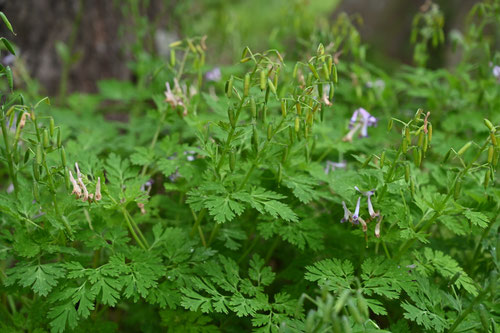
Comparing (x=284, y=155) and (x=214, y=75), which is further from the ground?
(x=284, y=155)

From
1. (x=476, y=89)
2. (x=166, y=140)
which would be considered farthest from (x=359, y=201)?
(x=476, y=89)

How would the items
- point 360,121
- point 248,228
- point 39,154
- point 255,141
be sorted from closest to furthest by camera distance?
point 39,154, point 255,141, point 248,228, point 360,121

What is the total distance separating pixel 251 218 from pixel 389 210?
68 centimetres

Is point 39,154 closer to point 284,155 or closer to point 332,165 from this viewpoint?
point 284,155

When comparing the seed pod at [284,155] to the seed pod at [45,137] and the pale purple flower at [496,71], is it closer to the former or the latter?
the seed pod at [45,137]

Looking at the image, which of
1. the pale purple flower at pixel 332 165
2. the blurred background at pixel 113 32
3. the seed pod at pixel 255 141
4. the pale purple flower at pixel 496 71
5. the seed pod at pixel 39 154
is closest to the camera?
the seed pod at pixel 39 154

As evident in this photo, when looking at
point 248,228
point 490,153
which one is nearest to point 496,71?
point 490,153

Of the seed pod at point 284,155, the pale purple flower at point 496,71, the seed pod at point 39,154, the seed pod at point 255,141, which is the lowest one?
the seed pod at point 284,155

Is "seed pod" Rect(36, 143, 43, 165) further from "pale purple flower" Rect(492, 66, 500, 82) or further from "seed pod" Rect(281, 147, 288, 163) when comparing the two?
"pale purple flower" Rect(492, 66, 500, 82)

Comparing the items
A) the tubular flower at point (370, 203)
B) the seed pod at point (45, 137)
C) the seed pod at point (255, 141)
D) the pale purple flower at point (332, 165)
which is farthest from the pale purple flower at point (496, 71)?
the seed pod at point (45, 137)

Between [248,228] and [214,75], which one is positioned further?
[214,75]

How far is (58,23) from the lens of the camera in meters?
3.75

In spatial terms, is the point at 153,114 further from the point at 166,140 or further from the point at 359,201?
the point at 359,201

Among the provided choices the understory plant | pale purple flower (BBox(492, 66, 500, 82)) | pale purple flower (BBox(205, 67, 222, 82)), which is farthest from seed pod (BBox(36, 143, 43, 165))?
pale purple flower (BBox(492, 66, 500, 82))
